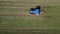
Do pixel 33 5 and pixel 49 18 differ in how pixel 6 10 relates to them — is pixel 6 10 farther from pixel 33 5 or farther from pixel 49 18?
pixel 49 18

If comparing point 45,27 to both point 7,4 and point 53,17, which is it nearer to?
point 53,17

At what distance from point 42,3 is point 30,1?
0.26 m

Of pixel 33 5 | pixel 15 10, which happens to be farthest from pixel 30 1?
pixel 15 10

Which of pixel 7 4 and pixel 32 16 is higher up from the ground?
pixel 7 4

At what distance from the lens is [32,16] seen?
4.21 m

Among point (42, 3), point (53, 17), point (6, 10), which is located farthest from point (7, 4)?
point (53, 17)

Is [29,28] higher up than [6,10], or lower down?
lower down

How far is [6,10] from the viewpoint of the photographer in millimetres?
4203

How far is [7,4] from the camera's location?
421cm

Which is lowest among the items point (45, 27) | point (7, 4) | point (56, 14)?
point (45, 27)

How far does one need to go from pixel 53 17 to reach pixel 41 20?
266 mm

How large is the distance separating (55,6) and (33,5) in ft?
1.55

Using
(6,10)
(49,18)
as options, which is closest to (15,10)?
(6,10)

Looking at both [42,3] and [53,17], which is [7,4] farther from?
[53,17]
